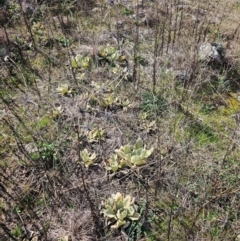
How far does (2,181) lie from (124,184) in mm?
1164

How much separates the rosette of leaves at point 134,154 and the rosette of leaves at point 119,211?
0.46 m

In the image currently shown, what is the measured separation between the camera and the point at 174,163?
11.1 ft

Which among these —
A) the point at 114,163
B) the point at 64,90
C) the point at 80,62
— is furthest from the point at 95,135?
the point at 80,62

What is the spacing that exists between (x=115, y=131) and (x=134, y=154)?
0.50 m

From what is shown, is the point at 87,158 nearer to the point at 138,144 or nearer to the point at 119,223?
the point at 138,144

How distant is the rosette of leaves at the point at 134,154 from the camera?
10.8 ft

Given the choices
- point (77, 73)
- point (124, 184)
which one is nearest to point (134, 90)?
point (77, 73)

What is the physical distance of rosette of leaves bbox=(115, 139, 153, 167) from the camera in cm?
329

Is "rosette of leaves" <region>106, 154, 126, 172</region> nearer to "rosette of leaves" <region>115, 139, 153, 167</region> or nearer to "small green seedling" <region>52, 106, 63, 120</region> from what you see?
"rosette of leaves" <region>115, 139, 153, 167</region>

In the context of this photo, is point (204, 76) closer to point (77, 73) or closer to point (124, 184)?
point (77, 73)

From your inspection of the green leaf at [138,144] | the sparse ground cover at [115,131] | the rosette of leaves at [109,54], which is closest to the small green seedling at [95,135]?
the sparse ground cover at [115,131]

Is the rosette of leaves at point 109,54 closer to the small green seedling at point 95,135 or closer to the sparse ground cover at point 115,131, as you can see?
the sparse ground cover at point 115,131

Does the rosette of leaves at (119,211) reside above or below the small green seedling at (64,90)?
below

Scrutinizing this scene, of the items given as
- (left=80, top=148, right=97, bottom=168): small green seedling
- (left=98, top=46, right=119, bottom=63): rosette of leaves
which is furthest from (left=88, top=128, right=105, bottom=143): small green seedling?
(left=98, top=46, right=119, bottom=63): rosette of leaves
